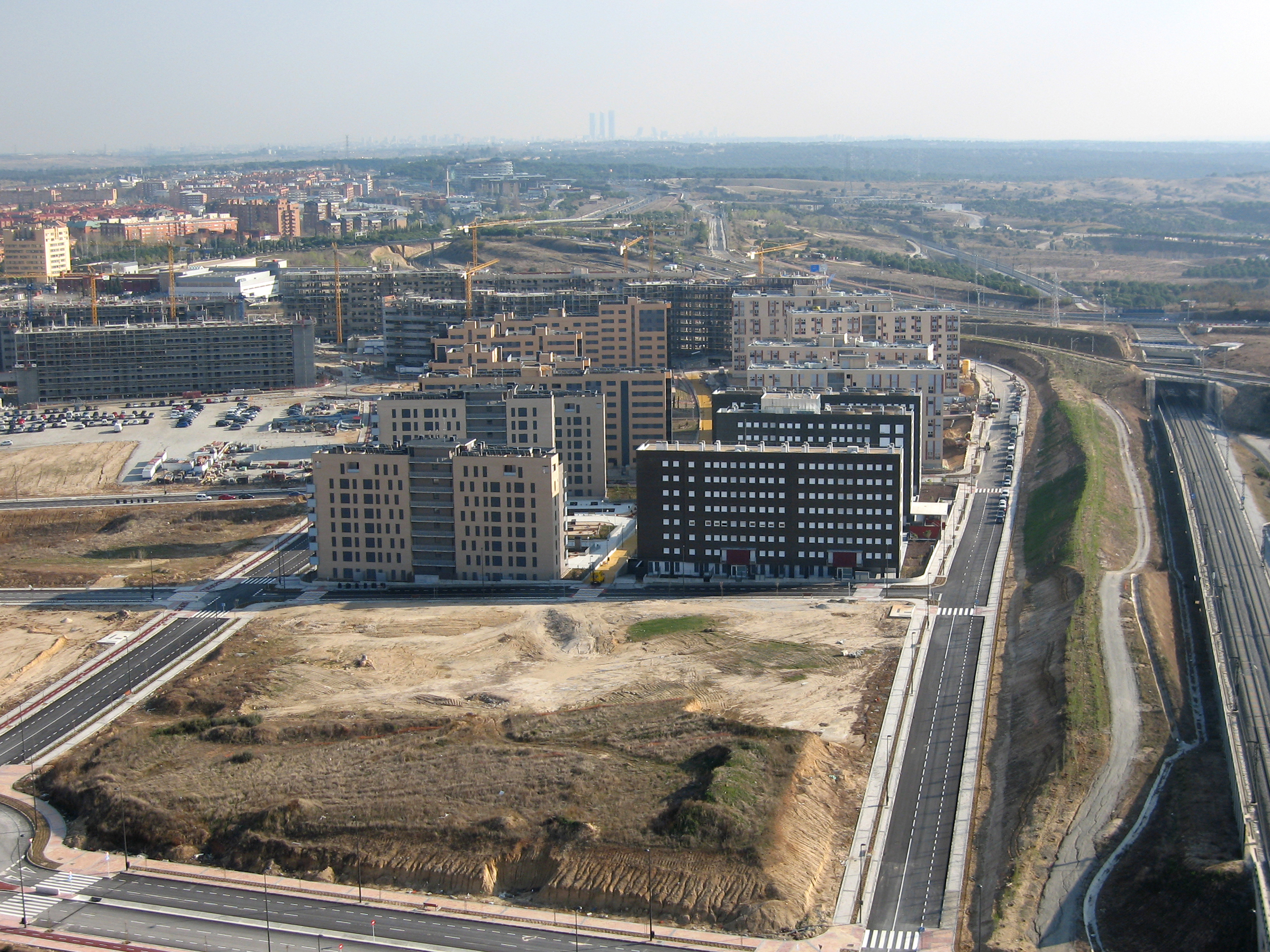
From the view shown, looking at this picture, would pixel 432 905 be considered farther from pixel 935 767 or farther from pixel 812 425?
pixel 812 425

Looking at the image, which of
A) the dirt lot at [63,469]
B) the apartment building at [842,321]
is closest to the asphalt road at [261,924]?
the dirt lot at [63,469]

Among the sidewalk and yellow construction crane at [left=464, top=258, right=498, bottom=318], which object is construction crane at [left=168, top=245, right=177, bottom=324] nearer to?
yellow construction crane at [left=464, top=258, right=498, bottom=318]

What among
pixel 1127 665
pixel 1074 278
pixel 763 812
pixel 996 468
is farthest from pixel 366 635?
pixel 1074 278

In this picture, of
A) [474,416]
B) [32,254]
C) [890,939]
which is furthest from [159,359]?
[890,939]

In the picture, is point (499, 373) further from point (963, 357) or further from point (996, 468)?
point (963, 357)

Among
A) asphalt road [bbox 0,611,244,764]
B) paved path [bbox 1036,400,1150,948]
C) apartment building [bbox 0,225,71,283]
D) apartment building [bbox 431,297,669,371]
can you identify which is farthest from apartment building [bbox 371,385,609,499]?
apartment building [bbox 0,225,71,283]

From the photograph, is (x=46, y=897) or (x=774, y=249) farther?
(x=774, y=249)

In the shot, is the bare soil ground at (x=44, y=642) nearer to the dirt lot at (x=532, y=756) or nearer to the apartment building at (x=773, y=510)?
the dirt lot at (x=532, y=756)
